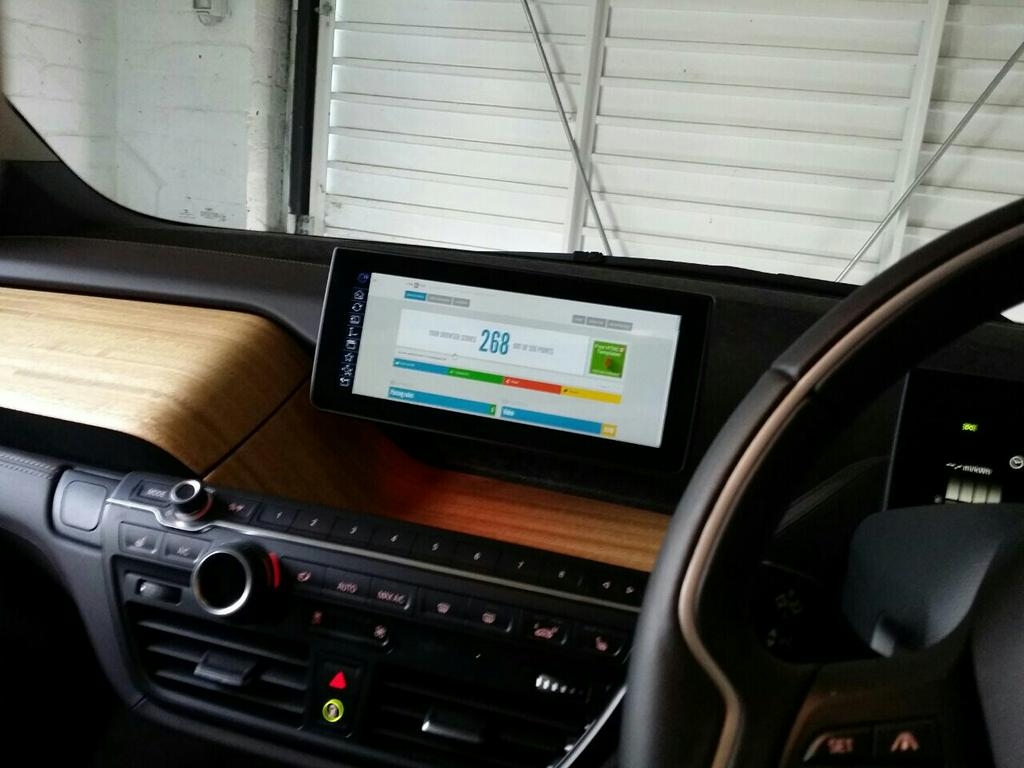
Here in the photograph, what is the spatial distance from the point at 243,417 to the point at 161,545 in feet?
0.56

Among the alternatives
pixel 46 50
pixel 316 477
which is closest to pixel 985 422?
pixel 316 477

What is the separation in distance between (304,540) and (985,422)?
527 mm

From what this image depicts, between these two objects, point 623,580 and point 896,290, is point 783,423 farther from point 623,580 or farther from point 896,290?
point 623,580

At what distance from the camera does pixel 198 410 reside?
0.81 metres

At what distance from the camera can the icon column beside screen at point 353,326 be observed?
0.84 meters

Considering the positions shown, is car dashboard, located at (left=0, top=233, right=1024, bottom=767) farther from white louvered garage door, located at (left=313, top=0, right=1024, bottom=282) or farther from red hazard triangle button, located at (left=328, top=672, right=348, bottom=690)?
white louvered garage door, located at (left=313, top=0, right=1024, bottom=282)

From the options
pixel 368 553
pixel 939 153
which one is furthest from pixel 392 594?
pixel 939 153

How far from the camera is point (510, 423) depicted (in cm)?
81

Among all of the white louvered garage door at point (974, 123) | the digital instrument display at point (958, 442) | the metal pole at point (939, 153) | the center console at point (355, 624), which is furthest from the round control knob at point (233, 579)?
the white louvered garage door at point (974, 123)

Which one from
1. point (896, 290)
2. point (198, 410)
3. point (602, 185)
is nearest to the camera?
point (896, 290)

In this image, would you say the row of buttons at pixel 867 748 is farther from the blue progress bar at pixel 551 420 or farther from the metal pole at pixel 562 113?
the metal pole at pixel 562 113

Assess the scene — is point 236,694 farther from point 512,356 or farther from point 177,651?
point 512,356

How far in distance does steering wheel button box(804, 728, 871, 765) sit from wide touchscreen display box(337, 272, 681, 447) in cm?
39

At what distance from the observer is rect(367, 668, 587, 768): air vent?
25.5 inches
